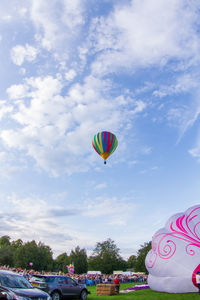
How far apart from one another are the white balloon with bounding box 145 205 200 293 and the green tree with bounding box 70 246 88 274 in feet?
239

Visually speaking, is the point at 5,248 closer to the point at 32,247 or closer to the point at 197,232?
the point at 32,247

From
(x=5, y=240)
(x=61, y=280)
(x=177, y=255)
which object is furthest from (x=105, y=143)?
(x=5, y=240)

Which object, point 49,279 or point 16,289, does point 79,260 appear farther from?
point 16,289

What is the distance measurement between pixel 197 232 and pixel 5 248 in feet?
268

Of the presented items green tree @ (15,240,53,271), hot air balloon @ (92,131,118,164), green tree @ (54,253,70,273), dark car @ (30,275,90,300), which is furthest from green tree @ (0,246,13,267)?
dark car @ (30,275,90,300)

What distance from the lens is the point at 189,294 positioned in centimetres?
1675

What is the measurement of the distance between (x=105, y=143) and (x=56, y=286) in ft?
62.3

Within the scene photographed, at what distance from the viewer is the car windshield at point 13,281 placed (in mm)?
10295

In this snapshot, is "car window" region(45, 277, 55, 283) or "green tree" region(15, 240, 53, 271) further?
"green tree" region(15, 240, 53, 271)

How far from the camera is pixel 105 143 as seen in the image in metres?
32.5

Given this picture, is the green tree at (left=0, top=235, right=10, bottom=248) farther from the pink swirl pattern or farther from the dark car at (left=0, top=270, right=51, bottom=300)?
the dark car at (left=0, top=270, right=51, bottom=300)

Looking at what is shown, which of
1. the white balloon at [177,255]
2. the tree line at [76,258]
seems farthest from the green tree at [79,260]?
the white balloon at [177,255]

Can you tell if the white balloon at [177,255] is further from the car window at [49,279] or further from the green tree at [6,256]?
the green tree at [6,256]

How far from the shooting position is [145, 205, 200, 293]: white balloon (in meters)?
17.3
